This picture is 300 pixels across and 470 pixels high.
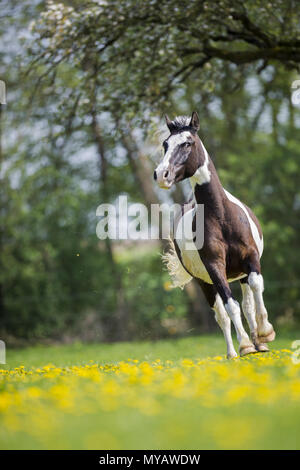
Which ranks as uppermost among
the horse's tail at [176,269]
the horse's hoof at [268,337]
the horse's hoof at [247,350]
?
the horse's hoof at [247,350]

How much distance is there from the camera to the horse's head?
7371 millimetres

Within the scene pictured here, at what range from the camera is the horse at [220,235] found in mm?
7676

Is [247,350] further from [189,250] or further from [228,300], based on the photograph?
[189,250]

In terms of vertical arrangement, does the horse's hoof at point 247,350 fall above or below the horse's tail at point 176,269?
above

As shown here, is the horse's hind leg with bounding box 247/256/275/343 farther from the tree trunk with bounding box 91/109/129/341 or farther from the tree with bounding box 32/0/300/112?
the tree trunk with bounding box 91/109/129/341

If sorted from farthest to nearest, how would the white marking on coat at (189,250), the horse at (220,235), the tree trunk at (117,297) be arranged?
the tree trunk at (117,297)
the white marking on coat at (189,250)
the horse at (220,235)

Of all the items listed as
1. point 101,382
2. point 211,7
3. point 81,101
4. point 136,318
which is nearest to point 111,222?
point 136,318

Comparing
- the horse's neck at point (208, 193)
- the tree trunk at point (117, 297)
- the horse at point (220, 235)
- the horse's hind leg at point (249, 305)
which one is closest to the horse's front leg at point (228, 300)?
the horse at point (220, 235)

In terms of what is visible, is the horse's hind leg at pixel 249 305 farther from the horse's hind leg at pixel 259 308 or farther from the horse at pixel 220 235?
the horse's hind leg at pixel 259 308

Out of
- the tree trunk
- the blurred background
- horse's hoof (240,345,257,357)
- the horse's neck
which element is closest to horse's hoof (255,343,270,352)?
horse's hoof (240,345,257,357)

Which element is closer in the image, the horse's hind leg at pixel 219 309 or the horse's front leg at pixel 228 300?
the horse's front leg at pixel 228 300

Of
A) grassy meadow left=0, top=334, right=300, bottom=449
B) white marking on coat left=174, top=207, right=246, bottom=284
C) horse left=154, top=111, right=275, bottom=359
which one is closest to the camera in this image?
grassy meadow left=0, top=334, right=300, bottom=449

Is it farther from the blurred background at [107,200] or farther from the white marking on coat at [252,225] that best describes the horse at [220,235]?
the blurred background at [107,200]

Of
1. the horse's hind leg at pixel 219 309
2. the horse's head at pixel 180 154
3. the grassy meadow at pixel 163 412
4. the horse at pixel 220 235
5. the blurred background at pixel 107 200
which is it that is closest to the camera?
the grassy meadow at pixel 163 412
